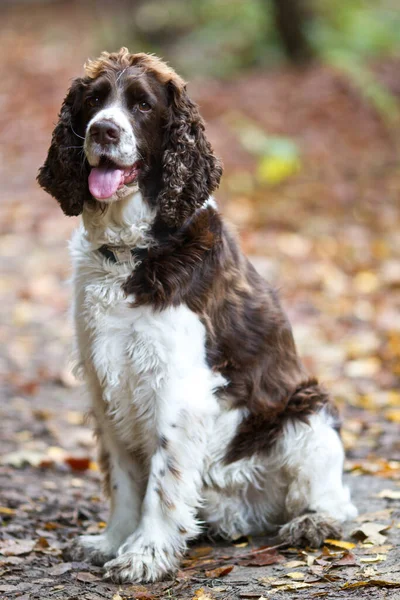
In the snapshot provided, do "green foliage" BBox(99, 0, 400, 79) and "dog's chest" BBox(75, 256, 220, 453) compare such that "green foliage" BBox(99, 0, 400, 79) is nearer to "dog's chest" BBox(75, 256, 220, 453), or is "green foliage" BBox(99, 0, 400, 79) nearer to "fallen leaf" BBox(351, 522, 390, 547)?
"fallen leaf" BBox(351, 522, 390, 547)

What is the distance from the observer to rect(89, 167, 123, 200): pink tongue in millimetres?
4406

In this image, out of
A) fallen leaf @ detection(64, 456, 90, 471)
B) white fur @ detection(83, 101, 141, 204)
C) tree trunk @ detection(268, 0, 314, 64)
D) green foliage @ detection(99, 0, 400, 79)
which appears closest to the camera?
white fur @ detection(83, 101, 141, 204)

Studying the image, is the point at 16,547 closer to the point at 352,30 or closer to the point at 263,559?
the point at 263,559

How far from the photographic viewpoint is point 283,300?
33.2 feet

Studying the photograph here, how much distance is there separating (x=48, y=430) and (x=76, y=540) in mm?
2369

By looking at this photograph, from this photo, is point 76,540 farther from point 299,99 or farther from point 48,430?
point 299,99

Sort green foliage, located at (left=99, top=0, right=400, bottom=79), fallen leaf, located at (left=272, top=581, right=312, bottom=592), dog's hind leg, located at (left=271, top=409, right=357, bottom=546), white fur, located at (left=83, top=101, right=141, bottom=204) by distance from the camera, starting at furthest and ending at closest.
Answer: green foliage, located at (left=99, top=0, right=400, bottom=79) < dog's hind leg, located at (left=271, top=409, right=357, bottom=546) < white fur, located at (left=83, top=101, right=141, bottom=204) < fallen leaf, located at (left=272, top=581, right=312, bottom=592)

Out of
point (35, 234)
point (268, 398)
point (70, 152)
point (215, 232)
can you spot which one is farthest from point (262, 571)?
point (35, 234)

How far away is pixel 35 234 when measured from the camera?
1156 centimetres

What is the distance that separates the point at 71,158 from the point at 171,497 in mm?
1806

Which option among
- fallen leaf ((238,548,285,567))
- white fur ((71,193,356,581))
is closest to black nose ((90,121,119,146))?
white fur ((71,193,356,581))

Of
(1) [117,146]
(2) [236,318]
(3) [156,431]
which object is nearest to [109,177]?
(1) [117,146]

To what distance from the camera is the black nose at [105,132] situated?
14.0 feet

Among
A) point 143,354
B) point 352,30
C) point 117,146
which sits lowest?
point 143,354
